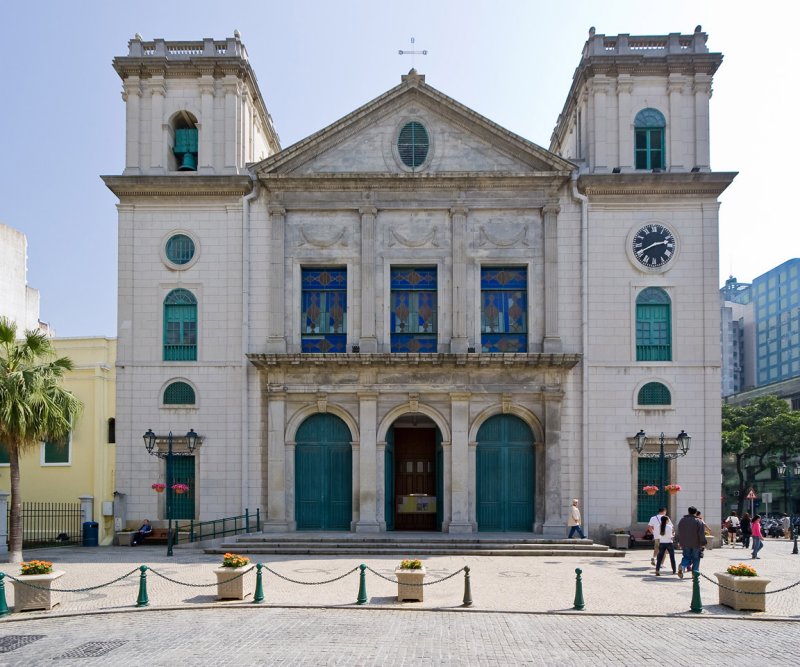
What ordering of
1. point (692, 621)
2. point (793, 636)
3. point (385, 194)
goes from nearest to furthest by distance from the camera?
point (793, 636) < point (692, 621) < point (385, 194)

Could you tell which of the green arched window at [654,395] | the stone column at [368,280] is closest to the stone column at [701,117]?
the green arched window at [654,395]

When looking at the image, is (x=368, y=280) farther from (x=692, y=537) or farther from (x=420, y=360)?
(x=692, y=537)

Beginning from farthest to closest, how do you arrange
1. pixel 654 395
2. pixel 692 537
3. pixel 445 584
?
pixel 654 395
pixel 692 537
pixel 445 584

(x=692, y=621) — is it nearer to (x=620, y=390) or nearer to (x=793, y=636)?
(x=793, y=636)

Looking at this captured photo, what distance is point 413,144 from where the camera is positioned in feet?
93.0

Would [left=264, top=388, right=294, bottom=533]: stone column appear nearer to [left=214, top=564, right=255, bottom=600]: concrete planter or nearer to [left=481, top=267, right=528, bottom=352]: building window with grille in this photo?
[left=481, top=267, right=528, bottom=352]: building window with grille

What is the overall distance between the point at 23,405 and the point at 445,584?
12.6m

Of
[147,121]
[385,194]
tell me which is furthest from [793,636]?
[147,121]

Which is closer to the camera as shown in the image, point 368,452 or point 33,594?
point 33,594

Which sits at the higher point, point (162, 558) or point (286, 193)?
point (286, 193)

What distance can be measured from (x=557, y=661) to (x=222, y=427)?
17.5 m

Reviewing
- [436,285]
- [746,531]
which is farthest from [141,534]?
[746,531]

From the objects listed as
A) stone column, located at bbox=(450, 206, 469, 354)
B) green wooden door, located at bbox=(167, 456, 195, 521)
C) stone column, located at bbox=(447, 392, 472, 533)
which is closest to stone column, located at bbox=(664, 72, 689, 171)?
stone column, located at bbox=(450, 206, 469, 354)

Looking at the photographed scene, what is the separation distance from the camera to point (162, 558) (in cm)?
2322
